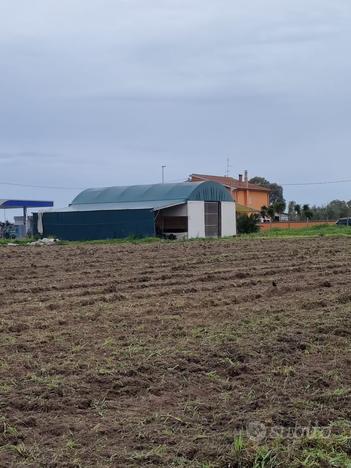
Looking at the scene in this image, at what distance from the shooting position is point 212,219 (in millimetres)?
43219

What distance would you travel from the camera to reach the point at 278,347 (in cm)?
669

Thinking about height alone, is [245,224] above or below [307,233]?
above

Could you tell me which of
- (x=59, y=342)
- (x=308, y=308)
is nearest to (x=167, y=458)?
(x=59, y=342)

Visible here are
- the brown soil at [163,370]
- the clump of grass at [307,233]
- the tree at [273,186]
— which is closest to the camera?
the brown soil at [163,370]

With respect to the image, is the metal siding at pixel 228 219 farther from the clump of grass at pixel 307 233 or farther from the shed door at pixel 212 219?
the clump of grass at pixel 307 233

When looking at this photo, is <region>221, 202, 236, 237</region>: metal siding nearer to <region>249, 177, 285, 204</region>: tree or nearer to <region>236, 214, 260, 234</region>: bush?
<region>236, 214, 260, 234</region>: bush

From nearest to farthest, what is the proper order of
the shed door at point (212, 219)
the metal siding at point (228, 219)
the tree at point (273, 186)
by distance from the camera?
the shed door at point (212, 219), the metal siding at point (228, 219), the tree at point (273, 186)

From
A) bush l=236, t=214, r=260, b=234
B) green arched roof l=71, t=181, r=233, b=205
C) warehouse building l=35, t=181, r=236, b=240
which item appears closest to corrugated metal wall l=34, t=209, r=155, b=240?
warehouse building l=35, t=181, r=236, b=240

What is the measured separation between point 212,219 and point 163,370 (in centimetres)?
3748

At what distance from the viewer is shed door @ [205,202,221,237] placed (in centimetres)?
4258

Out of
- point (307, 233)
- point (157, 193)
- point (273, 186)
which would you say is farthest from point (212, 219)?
point (273, 186)

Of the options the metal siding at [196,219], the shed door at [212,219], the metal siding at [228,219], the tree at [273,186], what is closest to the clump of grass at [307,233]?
the metal siding at [228,219]

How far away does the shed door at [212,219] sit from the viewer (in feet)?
140

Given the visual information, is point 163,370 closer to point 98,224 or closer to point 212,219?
point 98,224
